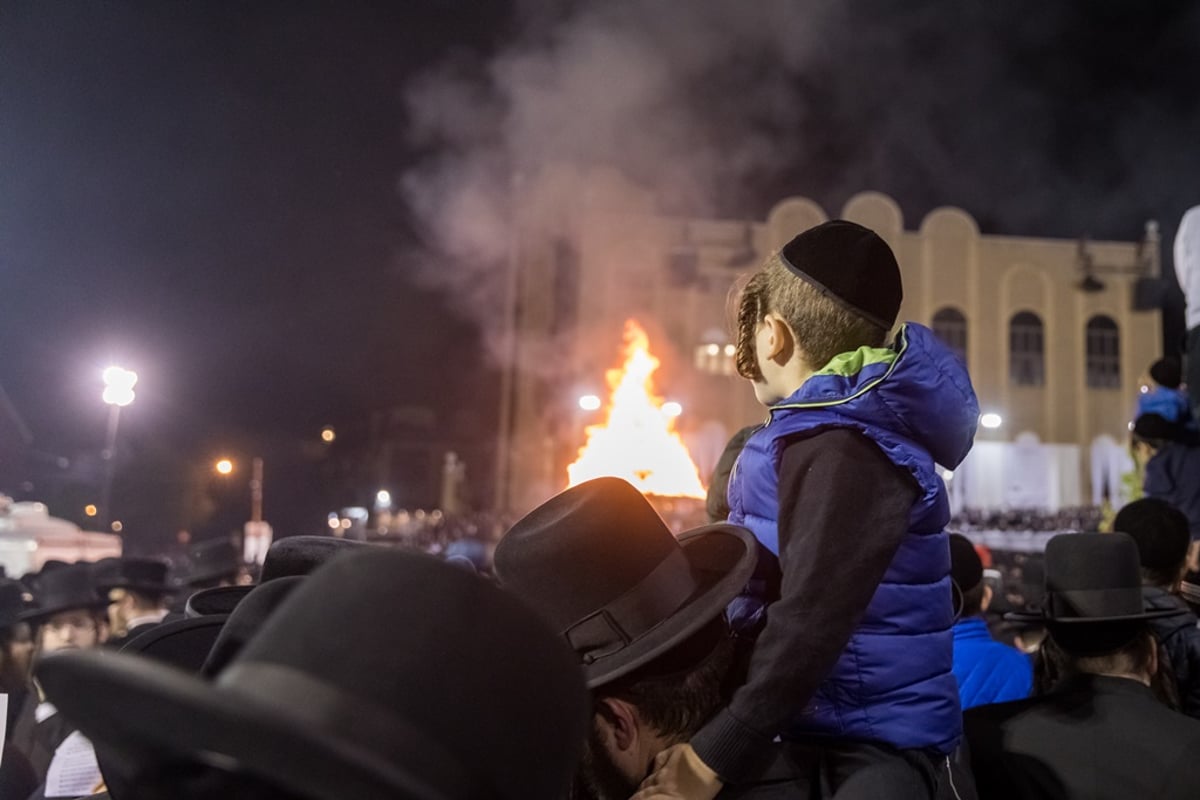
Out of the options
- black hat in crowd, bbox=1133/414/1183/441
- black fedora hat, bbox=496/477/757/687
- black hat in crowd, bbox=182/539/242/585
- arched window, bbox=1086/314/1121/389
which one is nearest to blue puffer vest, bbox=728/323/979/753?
black fedora hat, bbox=496/477/757/687

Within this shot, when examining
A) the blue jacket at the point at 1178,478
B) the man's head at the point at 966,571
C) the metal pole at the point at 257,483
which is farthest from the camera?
the metal pole at the point at 257,483

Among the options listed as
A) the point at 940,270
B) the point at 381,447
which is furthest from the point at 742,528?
the point at 381,447

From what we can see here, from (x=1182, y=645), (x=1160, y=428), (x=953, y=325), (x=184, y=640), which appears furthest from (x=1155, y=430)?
(x=953, y=325)

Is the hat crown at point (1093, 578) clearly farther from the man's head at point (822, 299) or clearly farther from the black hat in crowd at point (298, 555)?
the black hat in crowd at point (298, 555)

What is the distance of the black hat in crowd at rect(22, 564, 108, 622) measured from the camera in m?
5.72

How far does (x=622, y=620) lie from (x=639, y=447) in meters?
18.8

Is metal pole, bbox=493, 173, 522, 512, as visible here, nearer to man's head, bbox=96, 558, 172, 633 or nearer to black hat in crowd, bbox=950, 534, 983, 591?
man's head, bbox=96, 558, 172, 633

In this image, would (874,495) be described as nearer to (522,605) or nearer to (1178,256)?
(522,605)

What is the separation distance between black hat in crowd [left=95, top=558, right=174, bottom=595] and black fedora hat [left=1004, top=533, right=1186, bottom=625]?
17.9ft

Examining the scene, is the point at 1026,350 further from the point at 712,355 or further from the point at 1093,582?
the point at 1093,582

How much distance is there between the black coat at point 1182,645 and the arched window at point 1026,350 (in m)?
30.2

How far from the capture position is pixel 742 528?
1853 mm

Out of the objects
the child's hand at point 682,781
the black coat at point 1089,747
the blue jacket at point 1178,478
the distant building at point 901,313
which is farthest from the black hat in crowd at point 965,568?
the distant building at point 901,313

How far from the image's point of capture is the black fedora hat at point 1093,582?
261 centimetres
